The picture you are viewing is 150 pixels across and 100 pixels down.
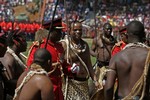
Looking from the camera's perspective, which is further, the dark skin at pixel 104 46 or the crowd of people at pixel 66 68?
the dark skin at pixel 104 46

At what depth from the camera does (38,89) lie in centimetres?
489

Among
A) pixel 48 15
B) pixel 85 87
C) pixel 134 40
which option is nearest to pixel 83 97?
pixel 85 87

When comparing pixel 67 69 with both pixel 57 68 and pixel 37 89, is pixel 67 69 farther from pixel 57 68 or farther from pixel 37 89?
pixel 37 89

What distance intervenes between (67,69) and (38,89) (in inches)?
98.5

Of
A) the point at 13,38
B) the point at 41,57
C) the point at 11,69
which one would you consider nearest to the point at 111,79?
the point at 41,57

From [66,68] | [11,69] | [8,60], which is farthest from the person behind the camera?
[66,68]

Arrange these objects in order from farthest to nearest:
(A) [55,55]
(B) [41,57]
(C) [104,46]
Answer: (C) [104,46], (A) [55,55], (B) [41,57]

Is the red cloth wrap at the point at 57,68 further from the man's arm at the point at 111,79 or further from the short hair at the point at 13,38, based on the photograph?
the man's arm at the point at 111,79

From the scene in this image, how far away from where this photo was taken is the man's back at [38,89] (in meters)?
4.88

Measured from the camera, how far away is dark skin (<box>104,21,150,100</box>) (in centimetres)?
543

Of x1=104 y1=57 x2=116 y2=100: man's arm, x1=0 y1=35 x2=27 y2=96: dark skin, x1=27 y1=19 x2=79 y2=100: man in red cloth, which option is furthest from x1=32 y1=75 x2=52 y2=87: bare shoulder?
x1=27 y1=19 x2=79 y2=100: man in red cloth

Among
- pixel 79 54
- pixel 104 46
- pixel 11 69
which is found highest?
pixel 11 69

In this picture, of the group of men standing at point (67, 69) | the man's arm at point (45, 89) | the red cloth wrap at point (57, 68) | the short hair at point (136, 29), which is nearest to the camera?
the man's arm at point (45, 89)

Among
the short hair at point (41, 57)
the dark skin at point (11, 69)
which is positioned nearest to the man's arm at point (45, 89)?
the short hair at point (41, 57)
